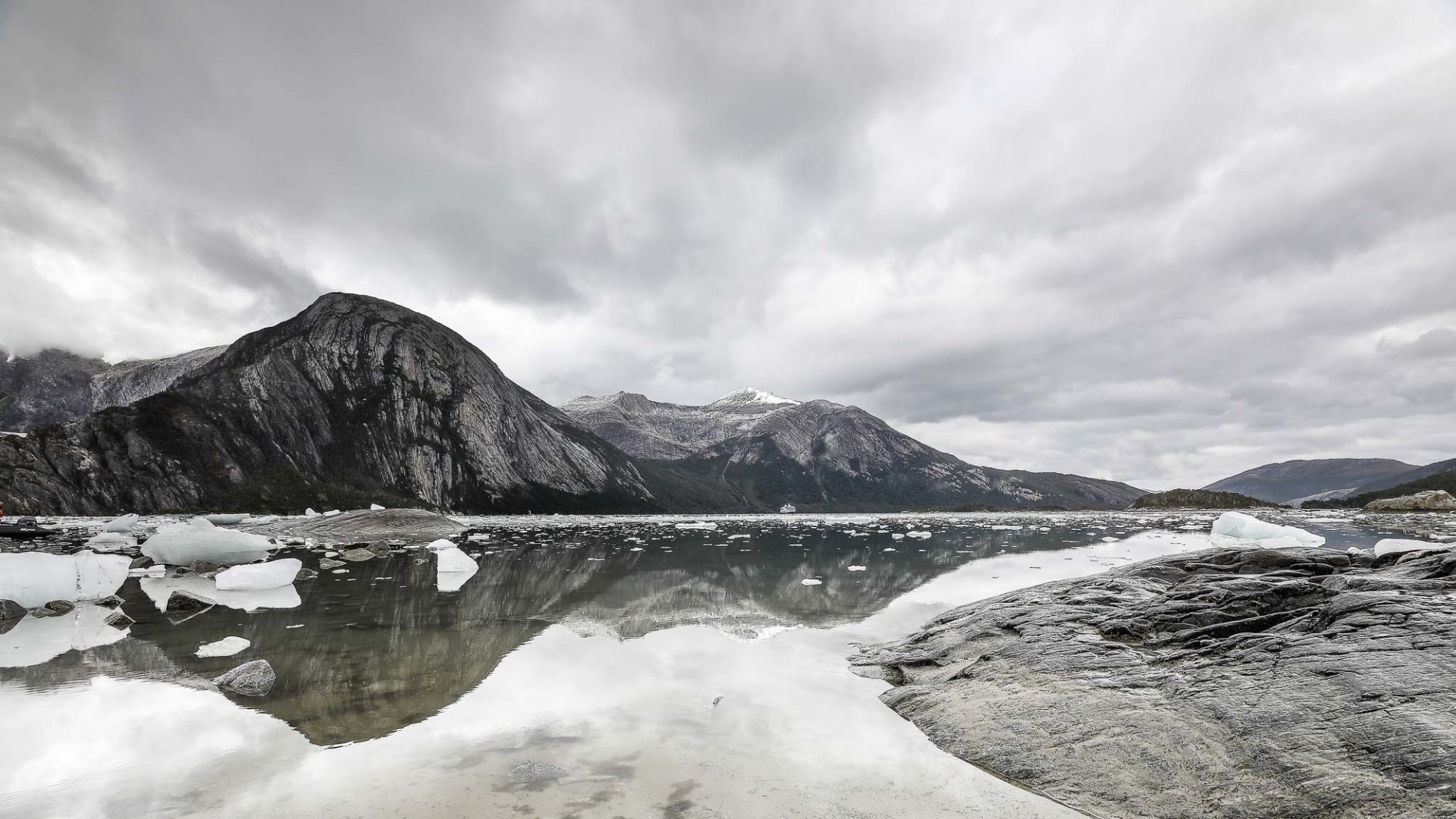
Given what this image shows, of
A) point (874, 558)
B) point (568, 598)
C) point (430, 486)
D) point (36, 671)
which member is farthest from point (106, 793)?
point (430, 486)

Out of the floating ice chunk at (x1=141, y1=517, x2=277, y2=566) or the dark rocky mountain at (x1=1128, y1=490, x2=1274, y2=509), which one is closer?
the floating ice chunk at (x1=141, y1=517, x2=277, y2=566)

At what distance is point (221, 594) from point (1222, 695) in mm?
28345

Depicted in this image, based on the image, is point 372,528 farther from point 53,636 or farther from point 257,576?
point 53,636

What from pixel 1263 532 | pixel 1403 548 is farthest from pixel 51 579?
pixel 1263 532

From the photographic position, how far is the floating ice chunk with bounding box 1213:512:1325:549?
27.4 metres

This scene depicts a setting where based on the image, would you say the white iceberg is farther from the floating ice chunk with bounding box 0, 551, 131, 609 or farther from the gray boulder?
the gray boulder

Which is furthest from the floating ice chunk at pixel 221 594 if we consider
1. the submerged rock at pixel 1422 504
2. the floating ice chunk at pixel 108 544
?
the submerged rock at pixel 1422 504

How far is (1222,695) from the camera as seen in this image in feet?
24.1

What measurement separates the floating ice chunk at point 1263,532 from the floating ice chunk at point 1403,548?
6071 mm

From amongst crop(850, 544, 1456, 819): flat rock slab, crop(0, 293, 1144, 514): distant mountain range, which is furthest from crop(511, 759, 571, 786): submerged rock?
crop(0, 293, 1144, 514): distant mountain range

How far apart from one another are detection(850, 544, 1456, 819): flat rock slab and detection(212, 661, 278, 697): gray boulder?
1115 centimetres

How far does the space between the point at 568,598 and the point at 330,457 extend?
15823 cm

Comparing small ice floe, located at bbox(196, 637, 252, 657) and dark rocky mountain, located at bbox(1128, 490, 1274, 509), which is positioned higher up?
small ice floe, located at bbox(196, 637, 252, 657)

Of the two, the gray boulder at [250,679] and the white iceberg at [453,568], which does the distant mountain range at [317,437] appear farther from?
the gray boulder at [250,679]
